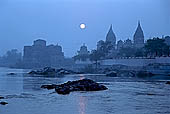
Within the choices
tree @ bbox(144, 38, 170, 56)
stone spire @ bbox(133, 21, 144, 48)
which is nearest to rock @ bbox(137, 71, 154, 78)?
tree @ bbox(144, 38, 170, 56)

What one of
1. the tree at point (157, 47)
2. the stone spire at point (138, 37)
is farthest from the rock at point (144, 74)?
the stone spire at point (138, 37)

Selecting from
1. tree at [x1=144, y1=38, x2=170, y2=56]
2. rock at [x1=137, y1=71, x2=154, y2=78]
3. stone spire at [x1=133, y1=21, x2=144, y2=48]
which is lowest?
rock at [x1=137, y1=71, x2=154, y2=78]

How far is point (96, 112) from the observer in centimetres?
2064

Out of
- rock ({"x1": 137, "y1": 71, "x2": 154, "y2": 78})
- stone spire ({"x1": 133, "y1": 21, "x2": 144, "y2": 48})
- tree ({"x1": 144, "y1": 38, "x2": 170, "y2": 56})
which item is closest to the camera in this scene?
rock ({"x1": 137, "y1": 71, "x2": 154, "y2": 78})

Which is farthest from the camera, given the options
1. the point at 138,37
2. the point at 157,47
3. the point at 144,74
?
the point at 138,37

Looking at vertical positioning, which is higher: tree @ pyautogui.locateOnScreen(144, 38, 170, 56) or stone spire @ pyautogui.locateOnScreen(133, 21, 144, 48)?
stone spire @ pyautogui.locateOnScreen(133, 21, 144, 48)

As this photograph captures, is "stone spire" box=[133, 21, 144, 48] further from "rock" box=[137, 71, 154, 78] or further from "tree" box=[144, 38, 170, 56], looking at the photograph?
"rock" box=[137, 71, 154, 78]

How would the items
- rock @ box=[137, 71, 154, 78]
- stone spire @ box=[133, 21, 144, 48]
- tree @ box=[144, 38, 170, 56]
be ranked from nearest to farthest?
rock @ box=[137, 71, 154, 78] < tree @ box=[144, 38, 170, 56] < stone spire @ box=[133, 21, 144, 48]

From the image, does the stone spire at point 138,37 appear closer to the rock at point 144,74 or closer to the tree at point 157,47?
the tree at point 157,47

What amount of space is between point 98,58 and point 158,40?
32.7 m

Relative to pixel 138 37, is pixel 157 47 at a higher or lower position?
lower

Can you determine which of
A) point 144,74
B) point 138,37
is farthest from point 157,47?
point 138,37

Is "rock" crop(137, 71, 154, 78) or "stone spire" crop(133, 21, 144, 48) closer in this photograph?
"rock" crop(137, 71, 154, 78)

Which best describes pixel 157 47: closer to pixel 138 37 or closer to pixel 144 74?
pixel 144 74
